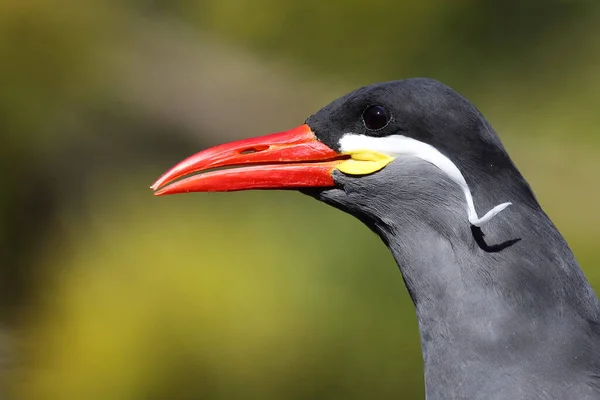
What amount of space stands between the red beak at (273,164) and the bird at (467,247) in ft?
0.30

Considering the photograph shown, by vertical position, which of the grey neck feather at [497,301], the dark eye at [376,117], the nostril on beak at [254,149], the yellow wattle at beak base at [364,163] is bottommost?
the grey neck feather at [497,301]

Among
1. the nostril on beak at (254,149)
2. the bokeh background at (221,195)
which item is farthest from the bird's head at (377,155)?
the bokeh background at (221,195)

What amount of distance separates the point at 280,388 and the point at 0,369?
110 inches

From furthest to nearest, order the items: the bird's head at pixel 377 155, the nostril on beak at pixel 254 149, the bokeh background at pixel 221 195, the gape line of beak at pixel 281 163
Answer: the bokeh background at pixel 221 195, the nostril on beak at pixel 254 149, the gape line of beak at pixel 281 163, the bird's head at pixel 377 155

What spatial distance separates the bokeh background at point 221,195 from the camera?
8781 millimetres

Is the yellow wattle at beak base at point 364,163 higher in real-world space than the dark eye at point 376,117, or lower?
lower

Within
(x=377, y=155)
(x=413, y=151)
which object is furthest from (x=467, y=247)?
(x=377, y=155)

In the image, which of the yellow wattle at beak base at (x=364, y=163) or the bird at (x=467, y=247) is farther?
the yellow wattle at beak base at (x=364, y=163)

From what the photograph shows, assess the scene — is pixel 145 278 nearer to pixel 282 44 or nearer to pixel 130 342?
pixel 130 342

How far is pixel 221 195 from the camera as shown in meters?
10.4

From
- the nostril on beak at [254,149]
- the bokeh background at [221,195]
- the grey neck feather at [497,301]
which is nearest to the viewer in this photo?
the grey neck feather at [497,301]

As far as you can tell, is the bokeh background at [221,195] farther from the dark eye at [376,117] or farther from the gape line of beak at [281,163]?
the dark eye at [376,117]

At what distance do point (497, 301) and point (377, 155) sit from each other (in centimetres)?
85

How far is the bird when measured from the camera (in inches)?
155
